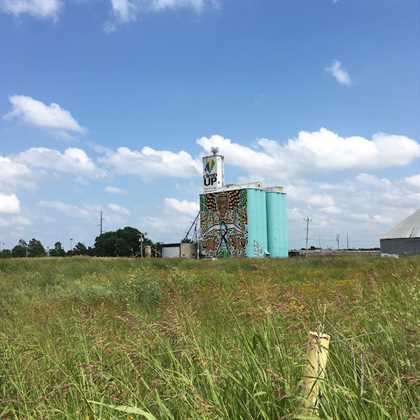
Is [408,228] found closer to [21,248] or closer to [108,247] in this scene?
[108,247]

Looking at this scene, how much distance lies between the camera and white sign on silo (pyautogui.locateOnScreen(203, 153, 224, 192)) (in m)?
92.9

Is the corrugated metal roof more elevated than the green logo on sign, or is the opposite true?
the green logo on sign

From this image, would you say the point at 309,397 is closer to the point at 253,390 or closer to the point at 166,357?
the point at 253,390

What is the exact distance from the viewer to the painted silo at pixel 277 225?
88.1 m

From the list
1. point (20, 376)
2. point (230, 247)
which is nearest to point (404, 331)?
point (20, 376)

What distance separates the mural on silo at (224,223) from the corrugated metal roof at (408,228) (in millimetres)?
23699

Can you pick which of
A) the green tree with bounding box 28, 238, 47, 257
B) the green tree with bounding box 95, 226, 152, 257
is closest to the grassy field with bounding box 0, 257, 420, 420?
the green tree with bounding box 95, 226, 152, 257

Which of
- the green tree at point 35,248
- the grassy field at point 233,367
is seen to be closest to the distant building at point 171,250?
the green tree at point 35,248

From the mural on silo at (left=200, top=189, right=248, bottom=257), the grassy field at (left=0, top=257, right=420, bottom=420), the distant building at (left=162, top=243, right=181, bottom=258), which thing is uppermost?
the mural on silo at (left=200, top=189, right=248, bottom=257)

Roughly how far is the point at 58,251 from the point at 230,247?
40.0m

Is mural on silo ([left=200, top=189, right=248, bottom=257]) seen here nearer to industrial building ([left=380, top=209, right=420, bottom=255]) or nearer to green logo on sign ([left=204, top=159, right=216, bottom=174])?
green logo on sign ([left=204, top=159, right=216, bottom=174])

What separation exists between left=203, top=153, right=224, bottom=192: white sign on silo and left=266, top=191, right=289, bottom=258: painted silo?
9.55m

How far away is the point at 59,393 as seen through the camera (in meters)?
3.61

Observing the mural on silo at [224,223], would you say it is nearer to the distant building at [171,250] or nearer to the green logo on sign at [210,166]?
the green logo on sign at [210,166]
